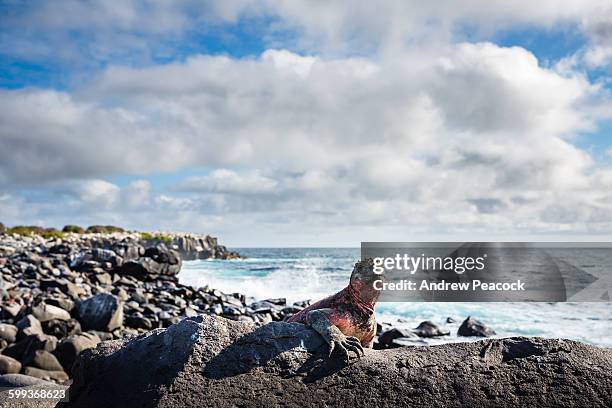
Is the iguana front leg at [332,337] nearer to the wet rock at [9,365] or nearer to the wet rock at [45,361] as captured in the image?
the wet rock at [45,361]

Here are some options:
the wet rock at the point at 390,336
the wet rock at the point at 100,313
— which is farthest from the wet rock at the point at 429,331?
the wet rock at the point at 100,313

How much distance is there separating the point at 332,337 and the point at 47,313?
9735 millimetres

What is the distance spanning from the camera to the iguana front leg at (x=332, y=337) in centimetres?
422

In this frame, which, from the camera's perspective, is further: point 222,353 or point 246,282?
point 246,282

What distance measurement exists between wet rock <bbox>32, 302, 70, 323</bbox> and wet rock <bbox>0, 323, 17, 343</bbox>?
45.9 inches

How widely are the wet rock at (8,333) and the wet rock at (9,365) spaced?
4.24ft

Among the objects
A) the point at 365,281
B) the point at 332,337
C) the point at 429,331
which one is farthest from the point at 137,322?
the point at 332,337

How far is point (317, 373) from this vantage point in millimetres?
4098

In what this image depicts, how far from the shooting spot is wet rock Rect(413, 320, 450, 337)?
601 inches

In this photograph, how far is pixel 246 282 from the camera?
34.8 m

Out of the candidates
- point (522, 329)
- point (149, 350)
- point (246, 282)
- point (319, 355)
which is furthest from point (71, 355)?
point (246, 282)

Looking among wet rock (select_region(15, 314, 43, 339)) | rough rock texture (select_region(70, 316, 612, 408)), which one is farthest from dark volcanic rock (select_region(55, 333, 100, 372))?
rough rock texture (select_region(70, 316, 612, 408))

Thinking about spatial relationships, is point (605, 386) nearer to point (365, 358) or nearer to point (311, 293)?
point (365, 358)

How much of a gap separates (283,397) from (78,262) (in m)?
22.5
